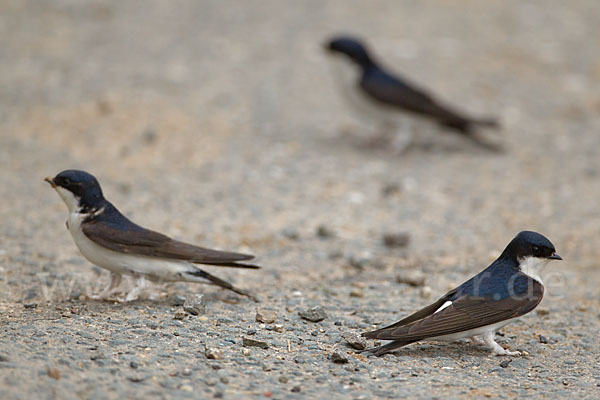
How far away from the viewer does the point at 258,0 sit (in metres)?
13.0

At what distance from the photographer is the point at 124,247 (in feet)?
15.5

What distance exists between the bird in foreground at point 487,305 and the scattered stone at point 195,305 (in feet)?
3.26

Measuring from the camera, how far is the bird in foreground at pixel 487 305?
413 cm

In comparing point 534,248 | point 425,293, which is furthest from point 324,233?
point 534,248

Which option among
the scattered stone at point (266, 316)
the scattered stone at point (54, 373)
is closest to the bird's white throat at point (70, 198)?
the scattered stone at point (266, 316)

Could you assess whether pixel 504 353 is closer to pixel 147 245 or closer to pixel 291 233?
pixel 147 245

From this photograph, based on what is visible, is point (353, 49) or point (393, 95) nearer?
point (393, 95)

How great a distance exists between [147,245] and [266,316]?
2.55 ft

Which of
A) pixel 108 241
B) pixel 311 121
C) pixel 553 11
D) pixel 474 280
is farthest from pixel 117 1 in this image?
pixel 474 280

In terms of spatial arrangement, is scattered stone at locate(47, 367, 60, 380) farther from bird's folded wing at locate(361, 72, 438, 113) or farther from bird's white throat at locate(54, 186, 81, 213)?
bird's folded wing at locate(361, 72, 438, 113)

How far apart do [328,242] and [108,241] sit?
7.43 ft

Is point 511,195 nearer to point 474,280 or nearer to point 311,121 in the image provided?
point 311,121

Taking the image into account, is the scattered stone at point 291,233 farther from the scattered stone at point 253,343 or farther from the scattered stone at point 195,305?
the scattered stone at point 253,343

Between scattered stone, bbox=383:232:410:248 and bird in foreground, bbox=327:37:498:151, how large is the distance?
246 cm
